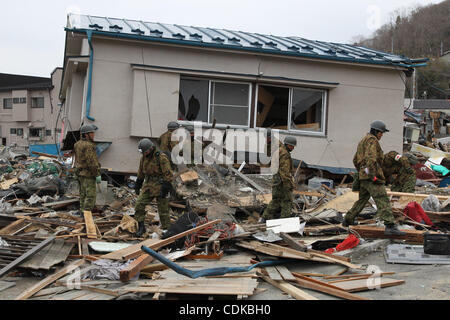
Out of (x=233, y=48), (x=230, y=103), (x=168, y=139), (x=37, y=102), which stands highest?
(x=37, y=102)

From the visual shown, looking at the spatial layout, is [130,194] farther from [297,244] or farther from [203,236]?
[297,244]

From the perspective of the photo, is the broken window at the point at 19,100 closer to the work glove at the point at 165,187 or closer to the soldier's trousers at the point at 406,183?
the work glove at the point at 165,187

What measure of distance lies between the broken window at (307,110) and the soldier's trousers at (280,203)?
4068 mm

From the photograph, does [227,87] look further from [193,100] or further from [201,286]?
[201,286]

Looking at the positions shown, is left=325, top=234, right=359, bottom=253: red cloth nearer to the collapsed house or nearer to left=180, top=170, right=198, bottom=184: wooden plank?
left=180, top=170, right=198, bottom=184: wooden plank

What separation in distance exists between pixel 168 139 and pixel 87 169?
7.53 ft

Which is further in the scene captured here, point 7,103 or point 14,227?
point 7,103

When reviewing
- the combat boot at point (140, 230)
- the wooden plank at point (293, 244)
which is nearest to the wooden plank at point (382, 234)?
the wooden plank at point (293, 244)

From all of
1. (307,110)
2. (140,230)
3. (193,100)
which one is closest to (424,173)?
(307,110)

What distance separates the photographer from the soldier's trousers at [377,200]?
644 cm

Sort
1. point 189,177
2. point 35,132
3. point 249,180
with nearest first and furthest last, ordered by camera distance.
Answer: point 189,177, point 249,180, point 35,132

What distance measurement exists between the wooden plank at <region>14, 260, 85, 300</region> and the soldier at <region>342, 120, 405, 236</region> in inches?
179

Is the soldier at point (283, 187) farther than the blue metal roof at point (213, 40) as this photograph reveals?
No

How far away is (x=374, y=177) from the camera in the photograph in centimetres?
661
